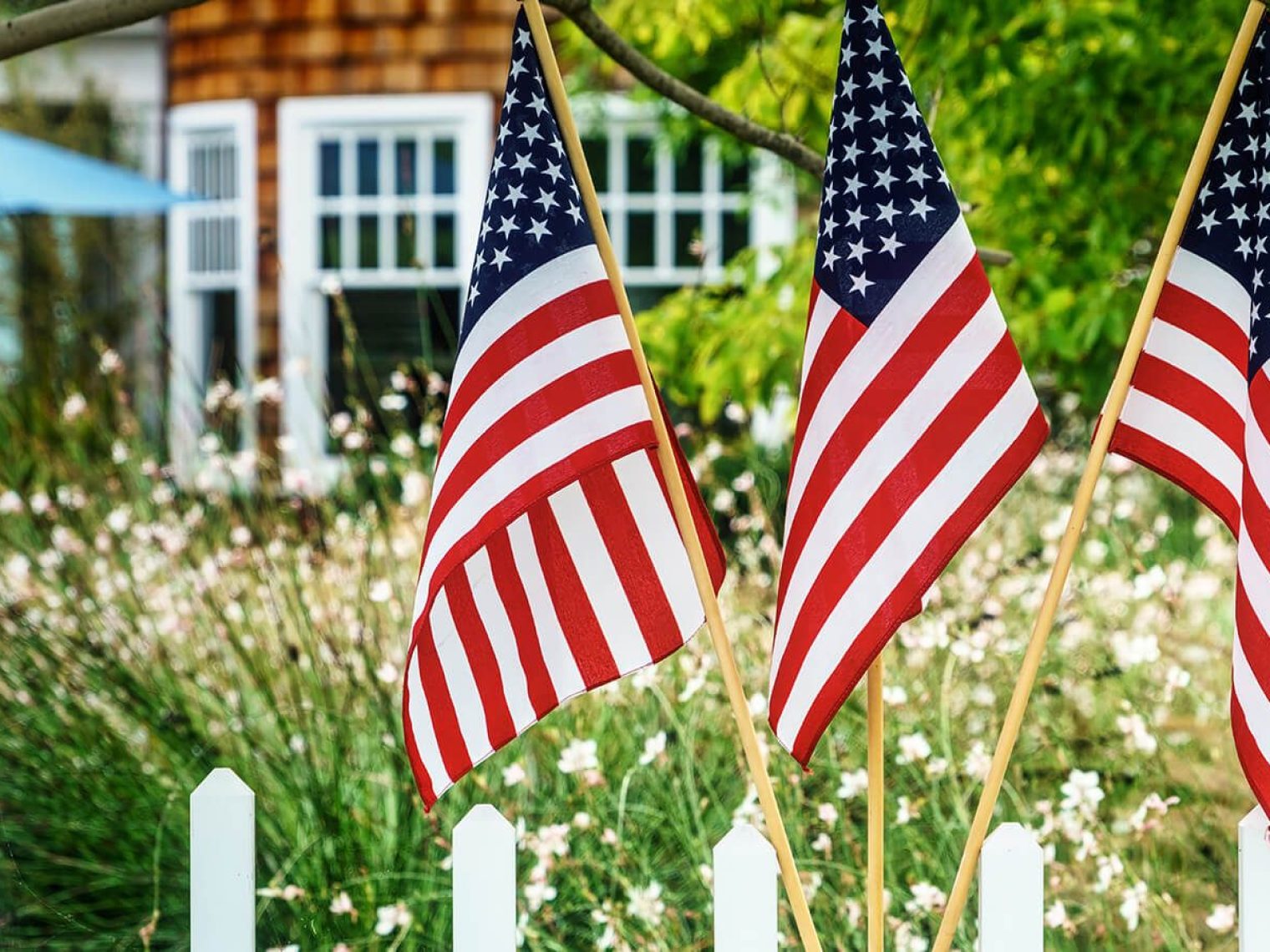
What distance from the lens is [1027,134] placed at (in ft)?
13.2

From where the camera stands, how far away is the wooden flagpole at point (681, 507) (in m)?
1.98

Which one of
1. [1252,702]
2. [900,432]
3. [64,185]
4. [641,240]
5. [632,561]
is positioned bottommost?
[1252,702]

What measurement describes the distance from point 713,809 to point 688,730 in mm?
274

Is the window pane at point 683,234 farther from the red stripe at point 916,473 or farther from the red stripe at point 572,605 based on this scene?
the red stripe at point 916,473

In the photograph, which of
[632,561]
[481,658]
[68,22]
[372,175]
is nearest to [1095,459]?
[632,561]

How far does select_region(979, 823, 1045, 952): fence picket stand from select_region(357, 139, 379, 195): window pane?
827cm

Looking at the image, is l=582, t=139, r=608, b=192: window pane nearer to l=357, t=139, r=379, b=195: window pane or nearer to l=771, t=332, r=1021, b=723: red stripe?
l=357, t=139, r=379, b=195: window pane

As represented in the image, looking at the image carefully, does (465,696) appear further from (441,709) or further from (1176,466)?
(1176,466)

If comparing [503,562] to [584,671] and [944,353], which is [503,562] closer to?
[584,671]

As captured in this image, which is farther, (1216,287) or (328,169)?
(328,169)

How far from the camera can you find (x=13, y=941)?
10.3ft

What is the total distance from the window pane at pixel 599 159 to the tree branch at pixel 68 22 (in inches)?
274

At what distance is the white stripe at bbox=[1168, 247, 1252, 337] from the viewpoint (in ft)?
6.66

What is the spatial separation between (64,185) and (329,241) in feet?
6.50
